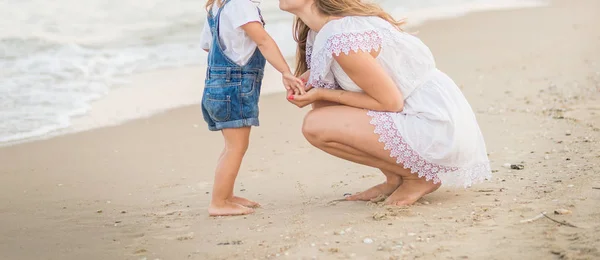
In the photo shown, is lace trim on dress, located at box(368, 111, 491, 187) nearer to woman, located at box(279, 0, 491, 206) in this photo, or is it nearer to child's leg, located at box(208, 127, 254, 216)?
woman, located at box(279, 0, 491, 206)

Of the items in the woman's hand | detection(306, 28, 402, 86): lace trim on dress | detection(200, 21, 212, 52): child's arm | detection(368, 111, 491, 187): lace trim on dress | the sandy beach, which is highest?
detection(306, 28, 402, 86): lace trim on dress

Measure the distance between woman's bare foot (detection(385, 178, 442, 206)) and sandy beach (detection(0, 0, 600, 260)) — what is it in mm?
67

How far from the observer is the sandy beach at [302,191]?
3.37 meters

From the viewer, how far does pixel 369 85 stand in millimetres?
3865

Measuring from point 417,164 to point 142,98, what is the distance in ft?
13.3

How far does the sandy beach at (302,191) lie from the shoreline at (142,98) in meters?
0.14

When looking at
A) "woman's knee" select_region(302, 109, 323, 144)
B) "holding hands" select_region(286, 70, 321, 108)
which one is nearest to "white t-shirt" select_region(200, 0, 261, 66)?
"holding hands" select_region(286, 70, 321, 108)

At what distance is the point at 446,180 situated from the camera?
399 centimetres

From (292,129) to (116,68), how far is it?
345 centimetres

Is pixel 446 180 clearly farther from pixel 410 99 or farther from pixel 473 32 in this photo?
pixel 473 32

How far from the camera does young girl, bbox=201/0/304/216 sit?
4.07 metres

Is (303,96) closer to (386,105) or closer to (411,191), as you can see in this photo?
(386,105)

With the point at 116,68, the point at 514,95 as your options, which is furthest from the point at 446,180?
the point at 116,68

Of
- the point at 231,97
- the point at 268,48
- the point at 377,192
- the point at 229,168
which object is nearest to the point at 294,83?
the point at 268,48
